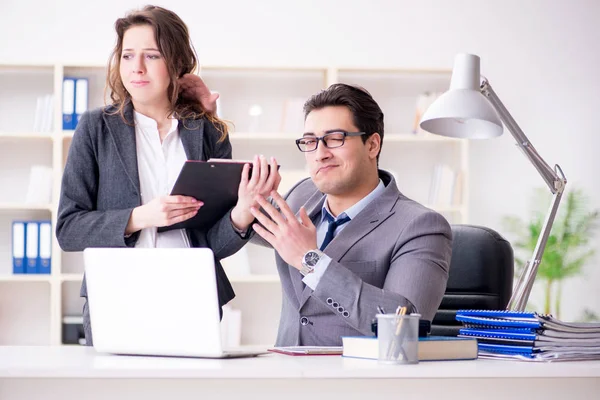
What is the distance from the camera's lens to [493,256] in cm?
223

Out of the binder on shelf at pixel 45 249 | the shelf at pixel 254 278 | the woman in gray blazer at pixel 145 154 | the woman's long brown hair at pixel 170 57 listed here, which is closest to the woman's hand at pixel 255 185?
the woman in gray blazer at pixel 145 154

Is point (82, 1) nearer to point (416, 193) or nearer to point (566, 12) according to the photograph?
point (416, 193)

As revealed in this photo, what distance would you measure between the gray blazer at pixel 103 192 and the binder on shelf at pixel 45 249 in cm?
270

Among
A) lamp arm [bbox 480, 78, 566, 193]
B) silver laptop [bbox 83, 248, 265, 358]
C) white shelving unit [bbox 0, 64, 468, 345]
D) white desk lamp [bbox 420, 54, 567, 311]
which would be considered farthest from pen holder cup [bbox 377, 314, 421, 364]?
white shelving unit [bbox 0, 64, 468, 345]

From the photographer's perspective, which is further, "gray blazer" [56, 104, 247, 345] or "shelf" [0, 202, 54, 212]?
"shelf" [0, 202, 54, 212]

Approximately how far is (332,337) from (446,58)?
3.43m

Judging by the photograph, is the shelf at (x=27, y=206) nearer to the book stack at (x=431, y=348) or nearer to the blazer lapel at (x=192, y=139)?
the blazer lapel at (x=192, y=139)

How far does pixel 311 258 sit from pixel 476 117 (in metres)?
0.56

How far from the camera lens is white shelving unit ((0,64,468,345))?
4672mm

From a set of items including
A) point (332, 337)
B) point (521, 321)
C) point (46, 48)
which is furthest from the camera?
point (46, 48)

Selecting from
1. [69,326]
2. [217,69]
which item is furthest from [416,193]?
[69,326]

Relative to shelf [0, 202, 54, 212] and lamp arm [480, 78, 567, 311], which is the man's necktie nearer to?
lamp arm [480, 78, 567, 311]

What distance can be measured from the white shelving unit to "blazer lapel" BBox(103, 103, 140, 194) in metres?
2.65

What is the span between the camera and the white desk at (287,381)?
122 centimetres
